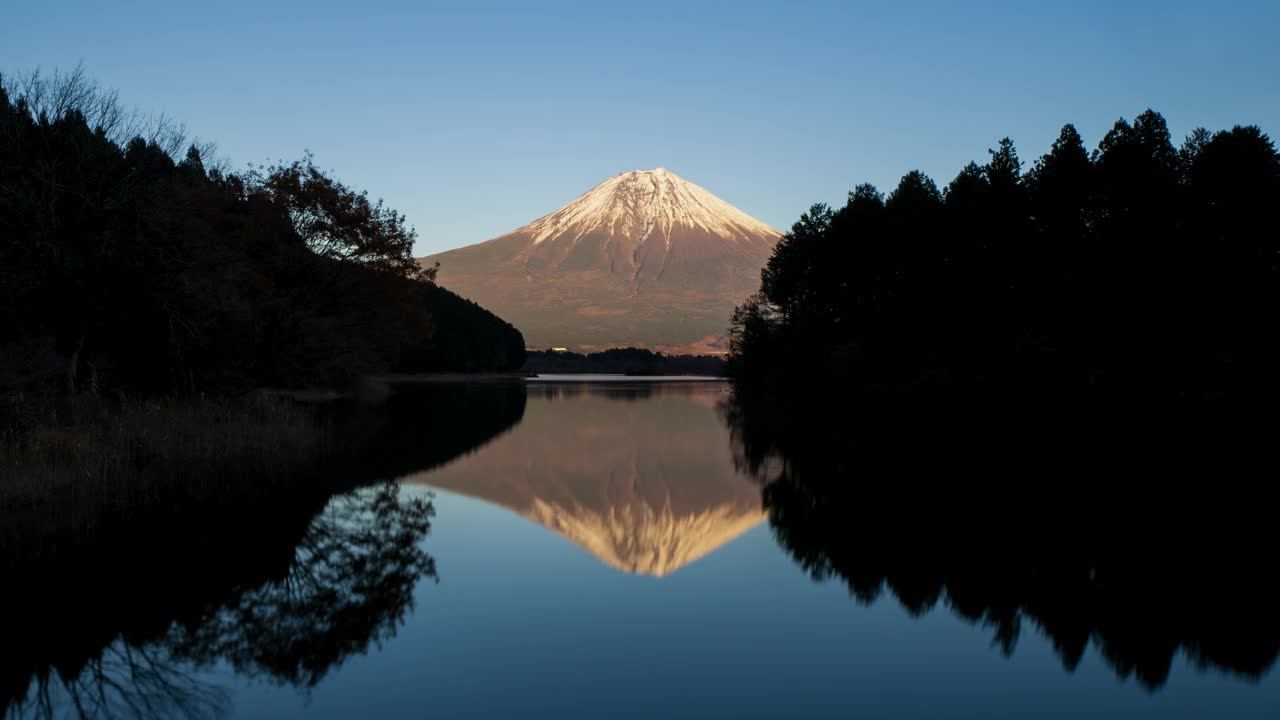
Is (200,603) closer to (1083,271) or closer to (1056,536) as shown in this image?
(1056,536)

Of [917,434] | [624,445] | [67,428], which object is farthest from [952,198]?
[67,428]

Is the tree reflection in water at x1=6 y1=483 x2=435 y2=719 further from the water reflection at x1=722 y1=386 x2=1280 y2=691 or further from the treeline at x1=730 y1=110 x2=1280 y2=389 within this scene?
the treeline at x1=730 y1=110 x2=1280 y2=389

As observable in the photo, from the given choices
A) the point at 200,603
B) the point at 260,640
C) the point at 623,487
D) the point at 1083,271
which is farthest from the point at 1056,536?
the point at 1083,271

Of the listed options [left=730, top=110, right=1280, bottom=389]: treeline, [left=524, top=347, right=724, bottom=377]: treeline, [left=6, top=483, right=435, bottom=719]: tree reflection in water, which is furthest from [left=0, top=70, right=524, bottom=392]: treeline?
[left=524, top=347, right=724, bottom=377]: treeline

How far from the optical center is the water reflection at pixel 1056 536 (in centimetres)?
767

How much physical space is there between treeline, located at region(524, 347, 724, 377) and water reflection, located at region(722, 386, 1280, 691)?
13288 centimetres

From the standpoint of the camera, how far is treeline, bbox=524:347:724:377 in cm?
15775

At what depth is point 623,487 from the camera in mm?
17422

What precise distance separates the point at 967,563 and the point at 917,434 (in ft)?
55.8

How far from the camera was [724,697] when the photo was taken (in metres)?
6.17

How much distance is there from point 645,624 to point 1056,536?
5868 millimetres

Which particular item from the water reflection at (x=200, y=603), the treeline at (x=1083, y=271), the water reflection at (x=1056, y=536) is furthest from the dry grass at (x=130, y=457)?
the treeline at (x=1083, y=271)

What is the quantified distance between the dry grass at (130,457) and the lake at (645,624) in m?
1.73

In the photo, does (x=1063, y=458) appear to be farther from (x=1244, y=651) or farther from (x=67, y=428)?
(x=67, y=428)
